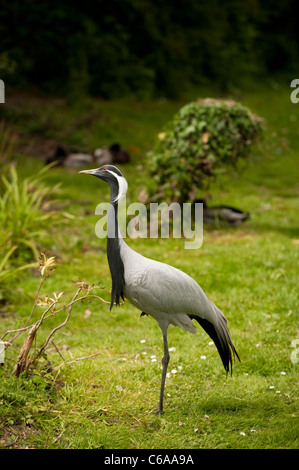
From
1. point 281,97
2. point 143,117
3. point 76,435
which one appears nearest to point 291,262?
point 76,435

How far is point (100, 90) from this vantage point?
13.6 m

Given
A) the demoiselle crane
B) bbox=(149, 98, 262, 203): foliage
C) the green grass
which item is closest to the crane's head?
the demoiselle crane

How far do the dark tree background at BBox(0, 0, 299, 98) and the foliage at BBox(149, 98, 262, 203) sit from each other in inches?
185

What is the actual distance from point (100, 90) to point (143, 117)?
1.47 meters

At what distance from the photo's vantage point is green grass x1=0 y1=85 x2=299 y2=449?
3.24m

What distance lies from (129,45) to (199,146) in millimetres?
8188

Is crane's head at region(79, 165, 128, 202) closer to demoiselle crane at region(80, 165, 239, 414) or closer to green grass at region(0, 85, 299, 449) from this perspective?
demoiselle crane at region(80, 165, 239, 414)

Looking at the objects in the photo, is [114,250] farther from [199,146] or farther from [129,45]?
[129,45]

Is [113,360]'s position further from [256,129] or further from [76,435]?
[256,129]

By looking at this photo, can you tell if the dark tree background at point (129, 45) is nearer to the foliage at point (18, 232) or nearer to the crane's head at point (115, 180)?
the foliage at point (18, 232)

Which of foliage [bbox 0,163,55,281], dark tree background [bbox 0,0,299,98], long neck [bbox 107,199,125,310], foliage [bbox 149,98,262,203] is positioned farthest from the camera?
dark tree background [bbox 0,0,299,98]

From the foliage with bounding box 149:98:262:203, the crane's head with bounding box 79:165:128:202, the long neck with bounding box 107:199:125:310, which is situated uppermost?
the foliage with bounding box 149:98:262:203

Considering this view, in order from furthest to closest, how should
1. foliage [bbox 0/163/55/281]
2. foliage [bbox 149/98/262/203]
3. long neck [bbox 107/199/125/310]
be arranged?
foliage [bbox 149/98/262/203]
foliage [bbox 0/163/55/281]
long neck [bbox 107/199/125/310]

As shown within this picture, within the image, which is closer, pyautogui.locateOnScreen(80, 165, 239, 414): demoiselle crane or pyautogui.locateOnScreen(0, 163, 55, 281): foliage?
pyautogui.locateOnScreen(80, 165, 239, 414): demoiselle crane
